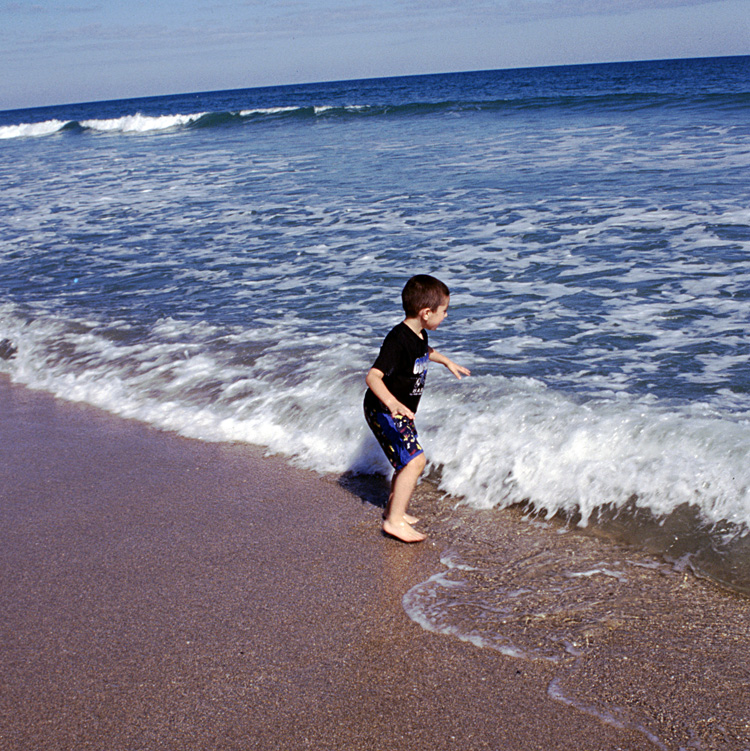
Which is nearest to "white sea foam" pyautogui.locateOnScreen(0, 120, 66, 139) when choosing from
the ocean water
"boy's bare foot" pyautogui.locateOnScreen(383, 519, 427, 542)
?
the ocean water

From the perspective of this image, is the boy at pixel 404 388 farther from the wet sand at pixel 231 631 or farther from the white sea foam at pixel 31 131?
the white sea foam at pixel 31 131

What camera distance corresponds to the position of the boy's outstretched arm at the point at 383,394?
3.36 metres

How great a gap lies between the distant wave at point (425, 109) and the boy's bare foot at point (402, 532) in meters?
22.0

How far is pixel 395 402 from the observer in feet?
11.1

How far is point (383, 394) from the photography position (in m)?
3.37

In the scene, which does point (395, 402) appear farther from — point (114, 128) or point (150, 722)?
point (114, 128)

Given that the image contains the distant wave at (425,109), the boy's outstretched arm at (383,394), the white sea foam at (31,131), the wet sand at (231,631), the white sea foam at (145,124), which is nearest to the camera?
the wet sand at (231,631)

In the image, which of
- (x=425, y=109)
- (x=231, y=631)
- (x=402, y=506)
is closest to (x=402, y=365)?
(x=402, y=506)

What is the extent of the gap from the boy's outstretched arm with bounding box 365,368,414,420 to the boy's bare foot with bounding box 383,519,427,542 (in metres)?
0.51

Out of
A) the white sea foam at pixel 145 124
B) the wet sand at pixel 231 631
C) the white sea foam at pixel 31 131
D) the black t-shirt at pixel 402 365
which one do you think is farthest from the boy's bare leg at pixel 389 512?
the white sea foam at pixel 31 131

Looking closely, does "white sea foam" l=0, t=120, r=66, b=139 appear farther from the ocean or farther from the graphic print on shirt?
the graphic print on shirt

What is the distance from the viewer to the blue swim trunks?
3.55 metres

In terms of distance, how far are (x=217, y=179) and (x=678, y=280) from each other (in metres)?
11.9

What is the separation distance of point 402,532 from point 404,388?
663 mm
